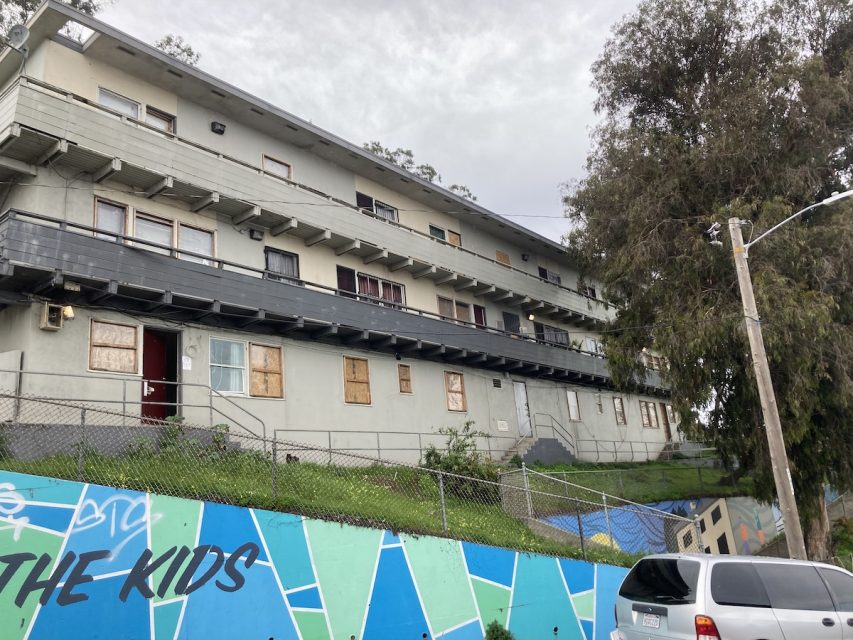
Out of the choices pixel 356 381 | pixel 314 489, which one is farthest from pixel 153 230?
pixel 314 489

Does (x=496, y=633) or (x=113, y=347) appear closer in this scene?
(x=496, y=633)

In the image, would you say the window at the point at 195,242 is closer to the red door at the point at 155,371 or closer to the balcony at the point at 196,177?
the balcony at the point at 196,177

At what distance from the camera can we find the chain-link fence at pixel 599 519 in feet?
48.1

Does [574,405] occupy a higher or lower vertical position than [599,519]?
higher

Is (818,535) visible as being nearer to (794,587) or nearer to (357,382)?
(794,587)

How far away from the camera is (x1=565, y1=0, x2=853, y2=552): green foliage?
51.9ft

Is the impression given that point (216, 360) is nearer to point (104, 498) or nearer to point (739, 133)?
point (104, 498)

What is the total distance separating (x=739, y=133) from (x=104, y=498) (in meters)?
16.6

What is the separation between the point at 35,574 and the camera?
300 inches

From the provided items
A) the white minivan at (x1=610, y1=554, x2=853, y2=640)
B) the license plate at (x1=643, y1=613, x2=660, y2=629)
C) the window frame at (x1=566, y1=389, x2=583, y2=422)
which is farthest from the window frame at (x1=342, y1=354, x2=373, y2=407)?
the license plate at (x1=643, y1=613, x2=660, y2=629)

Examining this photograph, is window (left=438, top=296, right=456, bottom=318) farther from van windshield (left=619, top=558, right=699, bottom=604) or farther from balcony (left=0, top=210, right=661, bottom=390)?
van windshield (left=619, top=558, right=699, bottom=604)

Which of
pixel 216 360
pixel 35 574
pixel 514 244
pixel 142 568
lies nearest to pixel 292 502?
pixel 142 568

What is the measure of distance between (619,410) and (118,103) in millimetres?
25104

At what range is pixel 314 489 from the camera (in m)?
11.5
